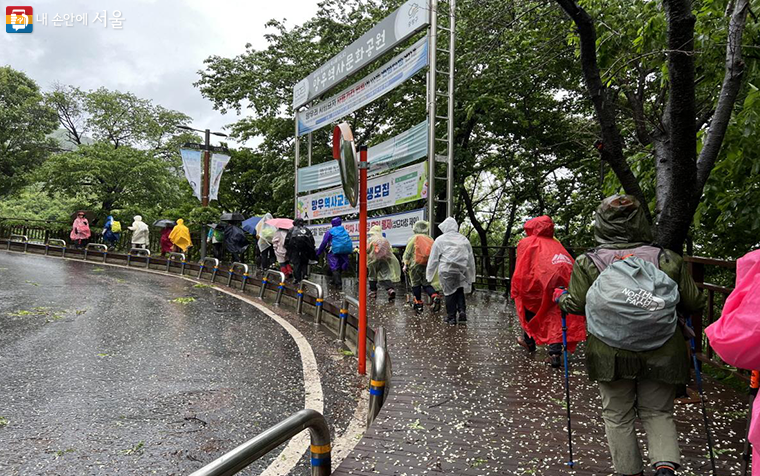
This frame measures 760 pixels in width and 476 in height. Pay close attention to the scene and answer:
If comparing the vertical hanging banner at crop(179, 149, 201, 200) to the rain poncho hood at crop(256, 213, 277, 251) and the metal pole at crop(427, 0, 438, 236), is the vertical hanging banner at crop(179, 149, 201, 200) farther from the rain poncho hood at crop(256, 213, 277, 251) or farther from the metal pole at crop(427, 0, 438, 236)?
the metal pole at crop(427, 0, 438, 236)

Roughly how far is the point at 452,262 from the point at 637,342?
5.02m

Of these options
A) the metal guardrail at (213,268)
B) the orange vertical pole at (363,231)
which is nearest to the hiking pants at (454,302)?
the orange vertical pole at (363,231)

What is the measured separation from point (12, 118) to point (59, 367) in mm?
33964

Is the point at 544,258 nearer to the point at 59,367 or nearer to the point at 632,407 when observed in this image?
the point at 632,407

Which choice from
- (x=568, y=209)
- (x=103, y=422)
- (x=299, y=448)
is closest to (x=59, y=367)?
(x=103, y=422)

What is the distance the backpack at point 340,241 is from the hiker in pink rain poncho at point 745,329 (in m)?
10.8

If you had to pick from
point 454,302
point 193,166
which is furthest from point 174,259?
point 454,302

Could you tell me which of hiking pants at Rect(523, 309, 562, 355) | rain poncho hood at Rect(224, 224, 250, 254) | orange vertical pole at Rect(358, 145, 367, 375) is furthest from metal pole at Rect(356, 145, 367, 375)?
rain poncho hood at Rect(224, 224, 250, 254)

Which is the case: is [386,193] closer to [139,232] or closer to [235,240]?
[235,240]

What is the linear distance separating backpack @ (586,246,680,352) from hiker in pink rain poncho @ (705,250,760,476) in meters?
0.65

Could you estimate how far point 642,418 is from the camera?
10.1 ft

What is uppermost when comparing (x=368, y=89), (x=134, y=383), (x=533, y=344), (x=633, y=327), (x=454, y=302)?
(x=368, y=89)

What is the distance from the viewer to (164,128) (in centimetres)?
3694

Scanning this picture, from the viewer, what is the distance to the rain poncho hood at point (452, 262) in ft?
26.0
